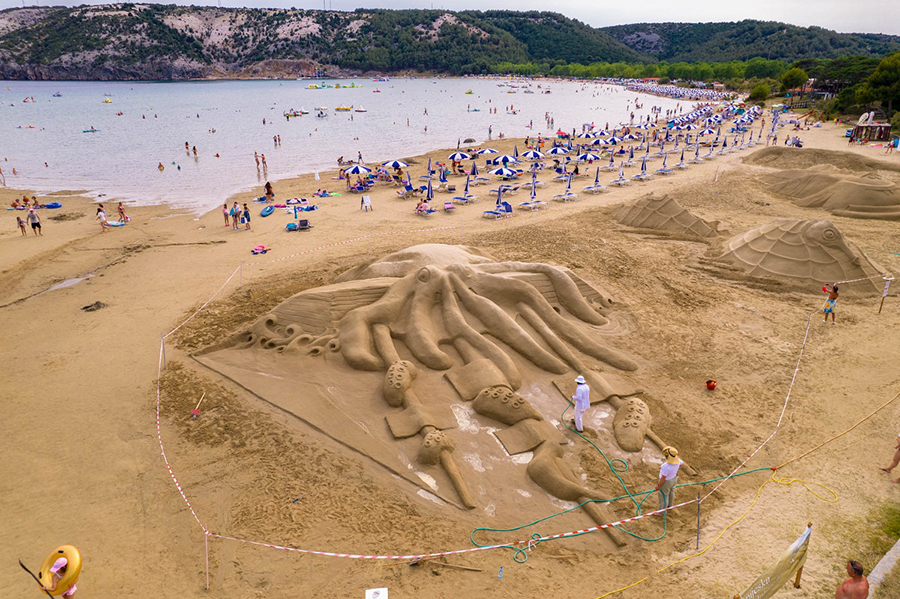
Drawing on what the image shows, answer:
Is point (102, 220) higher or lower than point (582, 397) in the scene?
higher

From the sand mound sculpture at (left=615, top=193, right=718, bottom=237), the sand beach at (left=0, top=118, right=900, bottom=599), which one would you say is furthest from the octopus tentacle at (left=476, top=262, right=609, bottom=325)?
the sand mound sculpture at (left=615, top=193, right=718, bottom=237)

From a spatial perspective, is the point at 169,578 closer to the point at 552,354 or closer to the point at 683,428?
the point at 552,354

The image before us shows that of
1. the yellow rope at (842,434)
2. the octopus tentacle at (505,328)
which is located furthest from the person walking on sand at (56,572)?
the yellow rope at (842,434)

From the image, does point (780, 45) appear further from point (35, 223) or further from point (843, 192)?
point (35, 223)

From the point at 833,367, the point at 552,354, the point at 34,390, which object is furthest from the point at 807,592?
the point at 34,390

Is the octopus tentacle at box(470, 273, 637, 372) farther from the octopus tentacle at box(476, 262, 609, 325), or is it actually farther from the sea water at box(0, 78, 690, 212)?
the sea water at box(0, 78, 690, 212)

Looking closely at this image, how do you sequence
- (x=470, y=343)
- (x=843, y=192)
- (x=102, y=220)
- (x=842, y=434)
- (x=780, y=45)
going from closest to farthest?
(x=842, y=434), (x=470, y=343), (x=102, y=220), (x=843, y=192), (x=780, y=45)

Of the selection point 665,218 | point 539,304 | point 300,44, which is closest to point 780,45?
A: point 300,44
